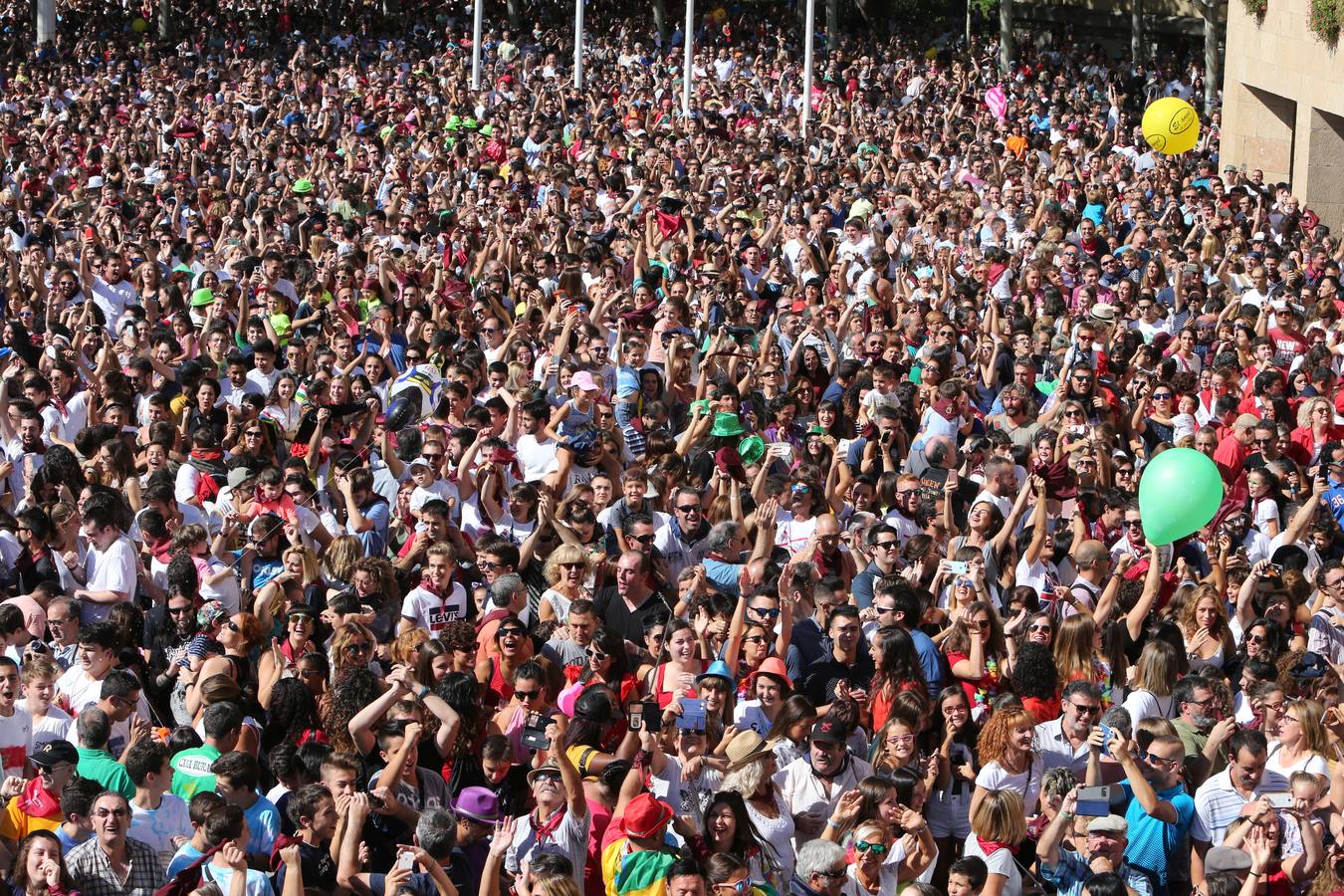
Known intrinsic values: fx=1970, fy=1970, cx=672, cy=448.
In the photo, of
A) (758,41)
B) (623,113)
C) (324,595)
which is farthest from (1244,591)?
(758,41)

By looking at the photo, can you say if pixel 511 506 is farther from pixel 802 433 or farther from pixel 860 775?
pixel 860 775

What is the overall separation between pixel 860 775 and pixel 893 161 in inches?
599

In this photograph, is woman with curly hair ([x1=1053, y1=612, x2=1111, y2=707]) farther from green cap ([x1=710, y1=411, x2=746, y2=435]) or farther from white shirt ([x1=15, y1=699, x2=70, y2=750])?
white shirt ([x1=15, y1=699, x2=70, y2=750])

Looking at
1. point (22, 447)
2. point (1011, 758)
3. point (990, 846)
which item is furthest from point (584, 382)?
point (990, 846)

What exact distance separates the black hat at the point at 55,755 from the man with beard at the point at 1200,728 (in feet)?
13.3

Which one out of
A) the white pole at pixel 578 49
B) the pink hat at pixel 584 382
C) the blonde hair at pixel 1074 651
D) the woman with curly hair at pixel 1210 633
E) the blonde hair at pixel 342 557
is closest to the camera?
the blonde hair at pixel 1074 651

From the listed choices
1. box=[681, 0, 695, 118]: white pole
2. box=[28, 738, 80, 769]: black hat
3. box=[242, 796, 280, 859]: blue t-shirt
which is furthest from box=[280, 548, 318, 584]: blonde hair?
box=[681, 0, 695, 118]: white pole

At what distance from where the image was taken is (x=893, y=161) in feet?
71.4

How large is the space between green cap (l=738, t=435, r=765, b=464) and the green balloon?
8.25ft

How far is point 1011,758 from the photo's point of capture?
24.1ft

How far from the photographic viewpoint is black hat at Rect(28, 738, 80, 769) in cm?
687

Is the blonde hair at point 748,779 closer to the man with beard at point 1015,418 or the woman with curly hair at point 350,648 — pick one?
the woman with curly hair at point 350,648

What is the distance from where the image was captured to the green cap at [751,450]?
36.6 feet

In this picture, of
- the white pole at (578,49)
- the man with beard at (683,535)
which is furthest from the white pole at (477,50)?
the man with beard at (683,535)
